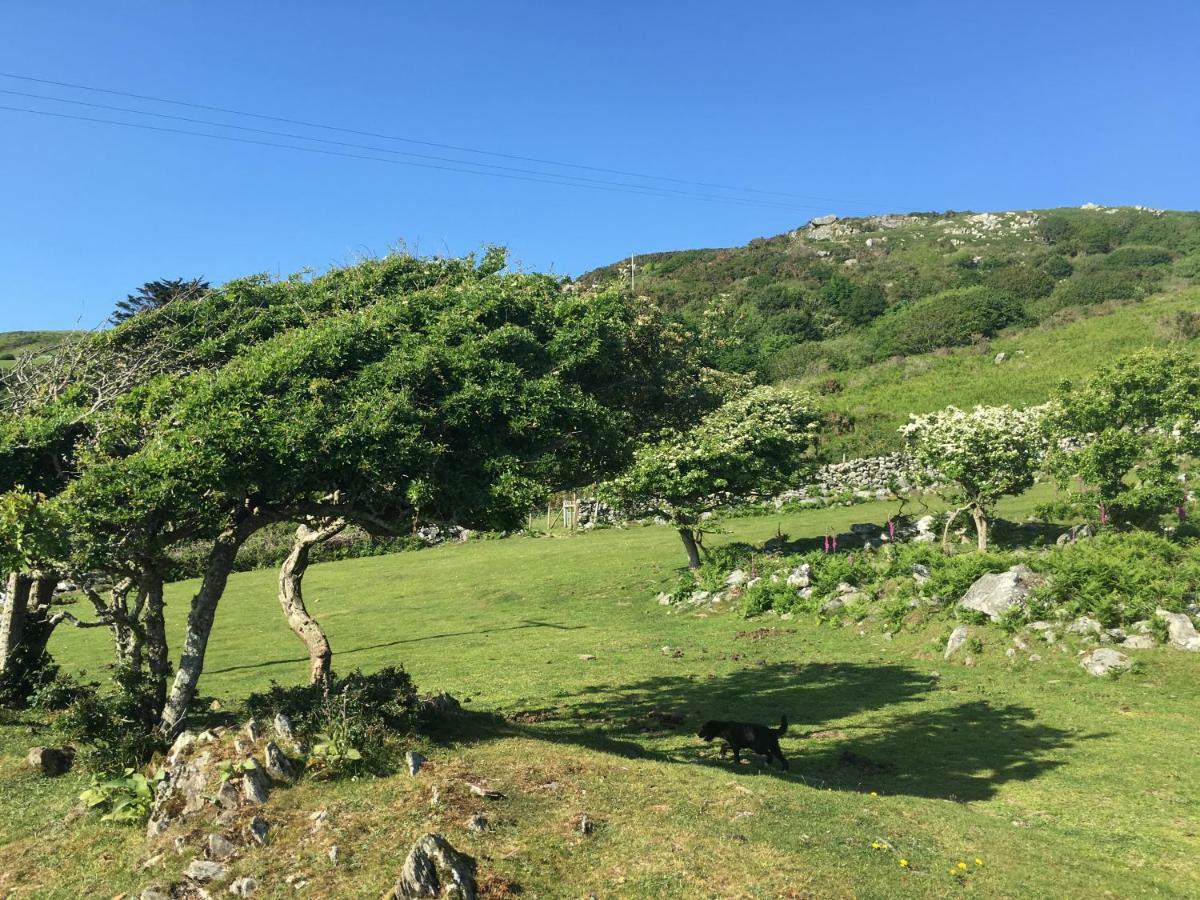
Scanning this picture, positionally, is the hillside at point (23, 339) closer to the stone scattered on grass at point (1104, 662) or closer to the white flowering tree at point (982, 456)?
the white flowering tree at point (982, 456)

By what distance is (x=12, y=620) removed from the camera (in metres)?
16.2

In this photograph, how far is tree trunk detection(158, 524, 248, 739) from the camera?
500 inches

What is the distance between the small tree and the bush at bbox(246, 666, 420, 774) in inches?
1017

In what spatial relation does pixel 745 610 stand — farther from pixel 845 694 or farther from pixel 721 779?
pixel 721 779

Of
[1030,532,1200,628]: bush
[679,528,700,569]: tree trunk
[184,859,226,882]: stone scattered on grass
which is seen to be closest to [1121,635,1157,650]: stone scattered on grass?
[1030,532,1200,628]: bush

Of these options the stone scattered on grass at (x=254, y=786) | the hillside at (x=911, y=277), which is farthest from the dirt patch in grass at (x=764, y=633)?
the hillside at (x=911, y=277)

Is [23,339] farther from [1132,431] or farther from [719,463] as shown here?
[1132,431]

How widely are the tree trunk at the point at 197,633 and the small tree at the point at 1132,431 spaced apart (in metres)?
28.0

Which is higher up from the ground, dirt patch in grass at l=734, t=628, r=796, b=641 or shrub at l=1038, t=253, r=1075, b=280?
shrub at l=1038, t=253, r=1075, b=280

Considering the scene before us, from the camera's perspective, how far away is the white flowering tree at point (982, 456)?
30.0 metres

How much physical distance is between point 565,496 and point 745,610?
106ft

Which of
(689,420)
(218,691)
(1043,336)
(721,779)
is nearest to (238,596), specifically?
(218,691)

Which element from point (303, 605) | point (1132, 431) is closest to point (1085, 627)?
point (1132, 431)

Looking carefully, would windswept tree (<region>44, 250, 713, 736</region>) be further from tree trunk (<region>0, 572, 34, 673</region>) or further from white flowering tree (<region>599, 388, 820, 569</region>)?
white flowering tree (<region>599, 388, 820, 569</region>)
